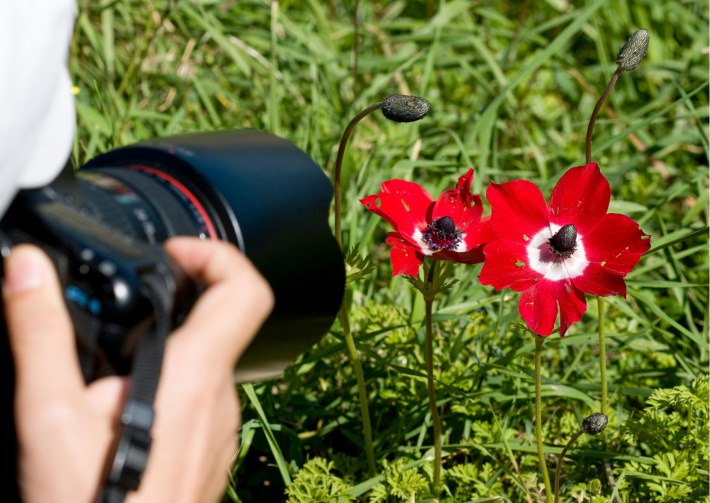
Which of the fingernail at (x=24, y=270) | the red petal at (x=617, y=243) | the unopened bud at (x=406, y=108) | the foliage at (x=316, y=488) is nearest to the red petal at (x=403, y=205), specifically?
the unopened bud at (x=406, y=108)

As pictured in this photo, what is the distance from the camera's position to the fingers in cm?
72

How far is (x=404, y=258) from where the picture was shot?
985 millimetres

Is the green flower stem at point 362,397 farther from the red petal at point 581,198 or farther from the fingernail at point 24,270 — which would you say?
the fingernail at point 24,270

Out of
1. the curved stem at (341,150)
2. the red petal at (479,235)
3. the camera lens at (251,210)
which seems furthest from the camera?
the red petal at (479,235)

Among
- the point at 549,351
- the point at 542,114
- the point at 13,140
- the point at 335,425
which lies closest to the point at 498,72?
the point at 542,114

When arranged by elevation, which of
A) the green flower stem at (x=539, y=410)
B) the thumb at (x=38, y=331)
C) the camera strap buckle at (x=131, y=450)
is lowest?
the camera strap buckle at (x=131, y=450)

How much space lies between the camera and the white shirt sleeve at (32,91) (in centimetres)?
65

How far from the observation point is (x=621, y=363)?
4.53ft

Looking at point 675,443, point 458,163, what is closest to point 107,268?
point 675,443

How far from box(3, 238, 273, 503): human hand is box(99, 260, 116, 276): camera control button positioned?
38 millimetres

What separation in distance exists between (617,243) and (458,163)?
0.67 metres

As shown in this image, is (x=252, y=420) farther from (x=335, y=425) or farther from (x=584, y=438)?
(x=584, y=438)

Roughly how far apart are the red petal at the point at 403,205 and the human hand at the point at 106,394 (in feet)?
0.96

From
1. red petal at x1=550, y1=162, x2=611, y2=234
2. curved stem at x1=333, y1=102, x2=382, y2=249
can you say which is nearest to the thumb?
curved stem at x1=333, y1=102, x2=382, y2=249
